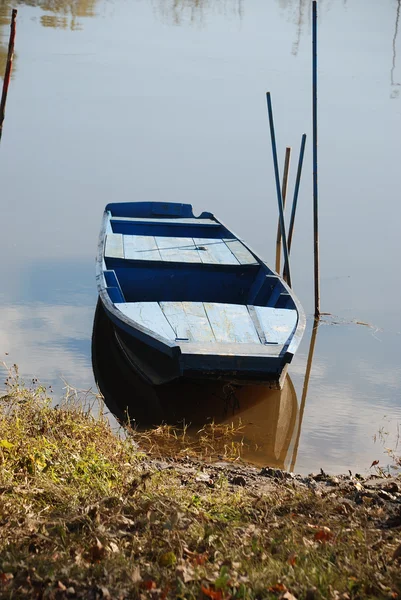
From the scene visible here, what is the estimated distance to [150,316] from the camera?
28.1ft

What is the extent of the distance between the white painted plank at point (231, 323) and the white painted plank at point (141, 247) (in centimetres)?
190

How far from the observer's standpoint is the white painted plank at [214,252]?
1075 cm

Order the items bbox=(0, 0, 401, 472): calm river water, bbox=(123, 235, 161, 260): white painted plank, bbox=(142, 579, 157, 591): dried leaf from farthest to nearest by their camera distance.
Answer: bbox=(123, 235, 161, 260): white painted plank
bbox=(0, 0, 401, 472): calm river water
bbox=(142, 579, 157, 591): dried leaf

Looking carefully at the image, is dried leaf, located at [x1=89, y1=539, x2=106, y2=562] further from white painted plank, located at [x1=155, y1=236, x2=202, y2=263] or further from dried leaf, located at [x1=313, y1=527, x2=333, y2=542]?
white painted plank, located at [x1=155, y1=236, x2=202, y2=263]

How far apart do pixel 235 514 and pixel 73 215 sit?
11549 millimetres

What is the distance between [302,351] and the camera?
11000 millimetres

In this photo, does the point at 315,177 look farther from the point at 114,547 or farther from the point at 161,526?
the point at 114,547

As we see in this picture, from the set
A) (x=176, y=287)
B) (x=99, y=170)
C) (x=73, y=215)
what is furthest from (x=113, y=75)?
(x=176, y=287)

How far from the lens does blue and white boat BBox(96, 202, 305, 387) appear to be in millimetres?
7816

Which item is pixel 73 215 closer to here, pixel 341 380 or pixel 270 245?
pixel 270 245

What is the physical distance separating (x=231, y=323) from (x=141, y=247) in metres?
2.85

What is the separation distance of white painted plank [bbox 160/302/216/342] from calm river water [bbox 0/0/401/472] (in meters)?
0.80

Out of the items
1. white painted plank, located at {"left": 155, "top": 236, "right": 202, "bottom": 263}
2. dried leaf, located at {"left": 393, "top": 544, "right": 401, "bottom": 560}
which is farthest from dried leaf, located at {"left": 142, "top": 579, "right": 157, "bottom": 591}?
white painted plank, located at {"left": 155, "top": 236, "right": 202, "bottom": 263}

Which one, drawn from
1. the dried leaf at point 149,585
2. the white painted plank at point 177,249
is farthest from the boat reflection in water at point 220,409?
the dried leaf at point 149,585
